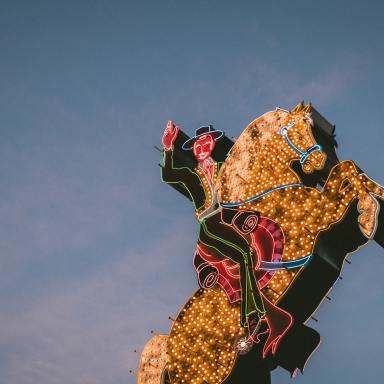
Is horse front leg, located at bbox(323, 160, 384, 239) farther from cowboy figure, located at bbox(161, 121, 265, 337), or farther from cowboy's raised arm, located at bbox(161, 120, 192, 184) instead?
cowboy's raised arm, located at bbox(161, 120, 192, 184)

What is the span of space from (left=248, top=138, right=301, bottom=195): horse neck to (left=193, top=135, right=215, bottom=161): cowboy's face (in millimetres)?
1726

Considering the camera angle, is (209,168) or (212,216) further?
(209,168)

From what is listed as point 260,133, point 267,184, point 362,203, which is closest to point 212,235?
point 267,184

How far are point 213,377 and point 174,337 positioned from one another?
1598 mm

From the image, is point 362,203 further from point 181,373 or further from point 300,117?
point 181,373

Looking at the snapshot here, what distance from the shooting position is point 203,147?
51.2 ft

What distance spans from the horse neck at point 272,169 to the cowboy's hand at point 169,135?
10.0ft

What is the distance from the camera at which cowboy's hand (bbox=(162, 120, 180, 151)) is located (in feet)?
53.5

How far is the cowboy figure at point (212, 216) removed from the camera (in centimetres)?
1207

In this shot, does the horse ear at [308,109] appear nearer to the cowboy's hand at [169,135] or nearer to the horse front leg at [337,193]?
the horse front leg at [337,193]

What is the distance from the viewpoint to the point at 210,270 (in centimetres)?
1383

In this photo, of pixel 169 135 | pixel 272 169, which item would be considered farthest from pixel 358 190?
pixel 169 135

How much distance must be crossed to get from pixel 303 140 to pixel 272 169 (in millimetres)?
1010

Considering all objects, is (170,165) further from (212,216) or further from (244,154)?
(212,216)
